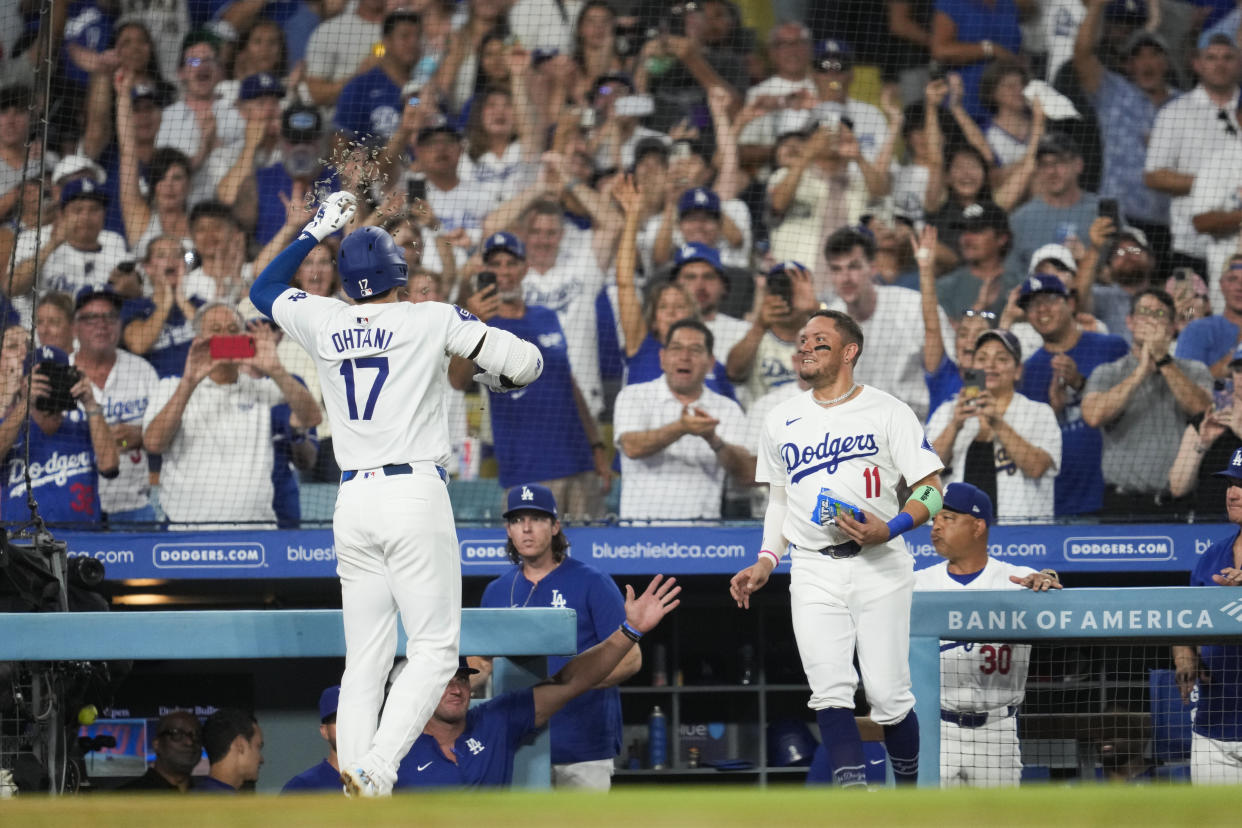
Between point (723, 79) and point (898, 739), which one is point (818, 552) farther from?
point (723, 79)

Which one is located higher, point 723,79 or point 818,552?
point 723,79

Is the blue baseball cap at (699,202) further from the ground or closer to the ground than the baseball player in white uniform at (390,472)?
further from the ground

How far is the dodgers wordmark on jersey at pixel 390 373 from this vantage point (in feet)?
14.8

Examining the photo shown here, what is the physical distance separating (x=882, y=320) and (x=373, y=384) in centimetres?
506

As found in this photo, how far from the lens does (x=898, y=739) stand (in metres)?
4.90

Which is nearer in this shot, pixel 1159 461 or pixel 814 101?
pixel 1159 461

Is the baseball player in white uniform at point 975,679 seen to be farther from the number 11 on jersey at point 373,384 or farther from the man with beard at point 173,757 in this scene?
the man with beard at point 173,757

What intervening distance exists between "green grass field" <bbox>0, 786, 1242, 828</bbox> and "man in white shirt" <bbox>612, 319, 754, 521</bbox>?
6.27 m

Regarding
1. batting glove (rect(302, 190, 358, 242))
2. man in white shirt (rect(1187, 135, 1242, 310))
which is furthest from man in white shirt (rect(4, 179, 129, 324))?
man in white shirt (rect(1187, 135, 1242, 310))

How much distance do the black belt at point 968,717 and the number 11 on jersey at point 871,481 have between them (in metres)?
1.50

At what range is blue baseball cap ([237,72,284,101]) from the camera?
32.6 feet

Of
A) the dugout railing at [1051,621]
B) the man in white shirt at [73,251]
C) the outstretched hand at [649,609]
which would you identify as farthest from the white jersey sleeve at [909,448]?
the man in white shirt at [73,251]

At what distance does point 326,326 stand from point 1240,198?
278 inches

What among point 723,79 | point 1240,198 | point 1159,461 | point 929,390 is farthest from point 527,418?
point 1240,198
